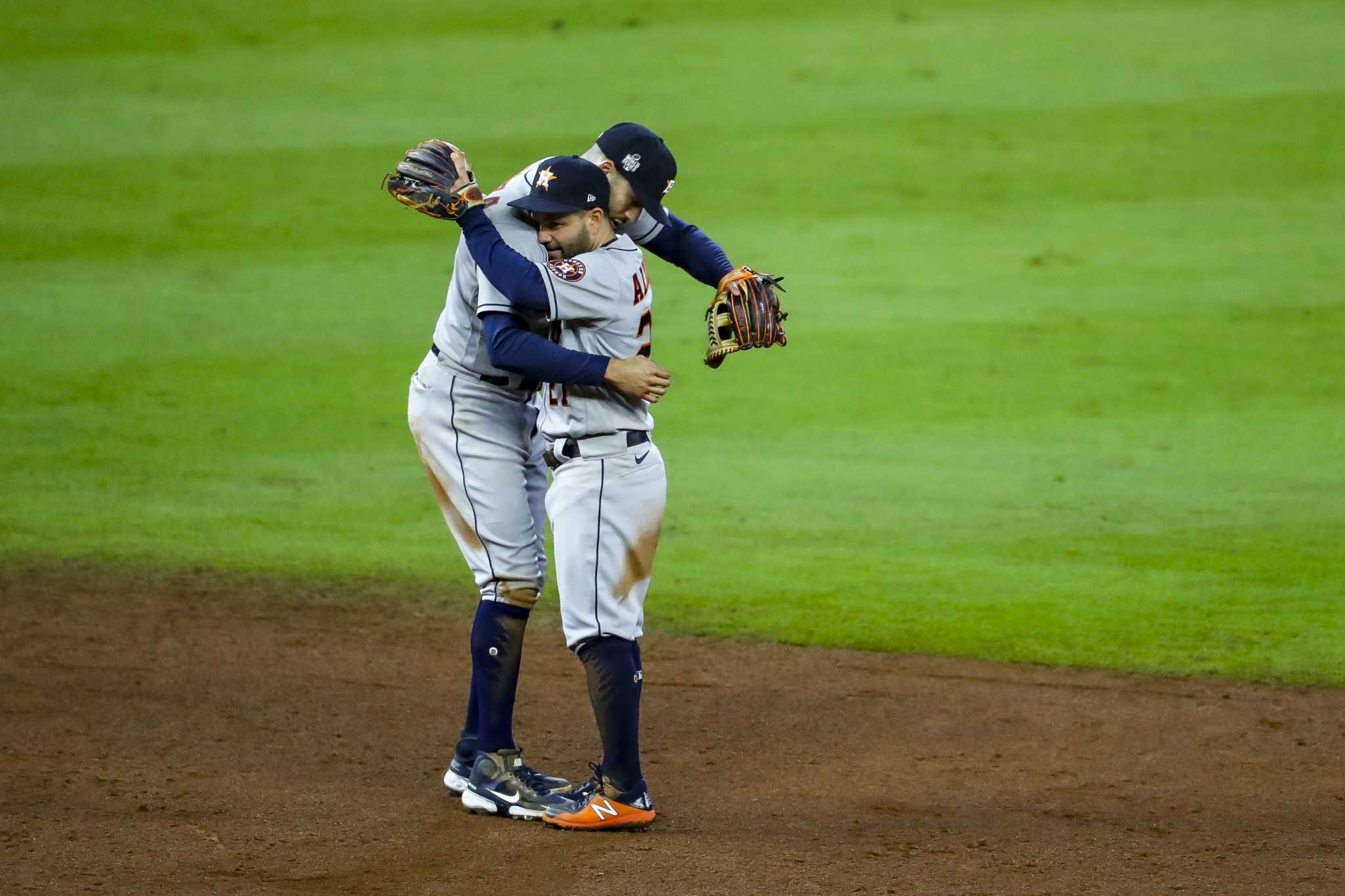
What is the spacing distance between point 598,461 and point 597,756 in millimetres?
1149

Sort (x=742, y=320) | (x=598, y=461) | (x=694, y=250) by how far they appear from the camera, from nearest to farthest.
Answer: (x=598, y=461)
(x=742, y=320)
(x=694, y=250)

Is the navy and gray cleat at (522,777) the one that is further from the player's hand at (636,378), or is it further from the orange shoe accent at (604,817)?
the player's hand at (636,378)

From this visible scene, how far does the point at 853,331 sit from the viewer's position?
887cm

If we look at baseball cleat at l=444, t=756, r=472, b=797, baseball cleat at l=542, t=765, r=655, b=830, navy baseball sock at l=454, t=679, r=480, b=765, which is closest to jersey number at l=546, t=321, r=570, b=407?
navy baseball sock at l=454, t=679, r=480, b=765

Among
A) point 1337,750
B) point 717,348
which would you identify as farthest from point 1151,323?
point 717,348

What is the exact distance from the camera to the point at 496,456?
13.3ft

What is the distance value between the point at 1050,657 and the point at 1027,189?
571 centimetres

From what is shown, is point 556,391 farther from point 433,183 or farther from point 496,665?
point 496,665

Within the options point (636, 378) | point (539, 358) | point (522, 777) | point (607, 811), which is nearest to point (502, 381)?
point (539, 358)

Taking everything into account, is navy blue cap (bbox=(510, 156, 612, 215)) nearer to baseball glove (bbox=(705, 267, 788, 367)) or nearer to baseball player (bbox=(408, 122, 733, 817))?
baseball player (bbox=(408, 122, 733, 817))

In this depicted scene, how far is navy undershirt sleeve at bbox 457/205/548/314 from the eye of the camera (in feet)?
12.0

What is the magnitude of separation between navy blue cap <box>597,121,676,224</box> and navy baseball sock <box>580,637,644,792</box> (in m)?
1.15

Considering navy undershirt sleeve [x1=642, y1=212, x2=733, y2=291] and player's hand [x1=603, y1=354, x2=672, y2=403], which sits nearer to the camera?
player's hand [x1=603, y1=354, x2=672, y2=403]

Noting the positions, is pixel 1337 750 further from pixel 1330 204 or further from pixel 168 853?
pixel 1330 204
